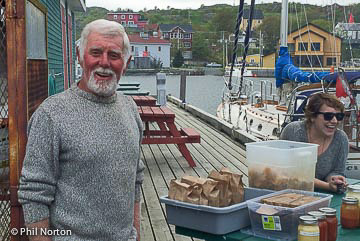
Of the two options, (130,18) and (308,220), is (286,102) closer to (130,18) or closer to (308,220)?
(308,220)

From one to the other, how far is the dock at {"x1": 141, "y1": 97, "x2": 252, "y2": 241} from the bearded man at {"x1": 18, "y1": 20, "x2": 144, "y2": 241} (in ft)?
7.46

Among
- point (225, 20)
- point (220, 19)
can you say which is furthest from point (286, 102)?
point (220, 19)

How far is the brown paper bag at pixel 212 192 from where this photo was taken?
120 inches

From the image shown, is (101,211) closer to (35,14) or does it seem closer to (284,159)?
(284,159)

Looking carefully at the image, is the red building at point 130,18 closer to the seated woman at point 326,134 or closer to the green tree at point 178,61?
the green tree at point 178,61

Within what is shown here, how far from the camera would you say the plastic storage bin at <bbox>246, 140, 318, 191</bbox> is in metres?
3.36

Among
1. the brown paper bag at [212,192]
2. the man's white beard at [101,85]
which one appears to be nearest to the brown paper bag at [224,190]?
the brown paper bag at [212,192]

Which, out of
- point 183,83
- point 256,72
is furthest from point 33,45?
point 256,72

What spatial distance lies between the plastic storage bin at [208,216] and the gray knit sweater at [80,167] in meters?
0.41

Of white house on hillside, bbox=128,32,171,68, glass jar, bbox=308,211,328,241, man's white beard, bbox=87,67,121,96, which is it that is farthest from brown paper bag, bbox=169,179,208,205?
white house on hillside, bbox=128,32,171,68

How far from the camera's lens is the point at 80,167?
2.64 meters

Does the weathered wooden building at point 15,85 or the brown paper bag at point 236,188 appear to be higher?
the weathered wooden building at point 15,85

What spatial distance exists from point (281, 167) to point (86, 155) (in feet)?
3.98

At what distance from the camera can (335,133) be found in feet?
14.2
